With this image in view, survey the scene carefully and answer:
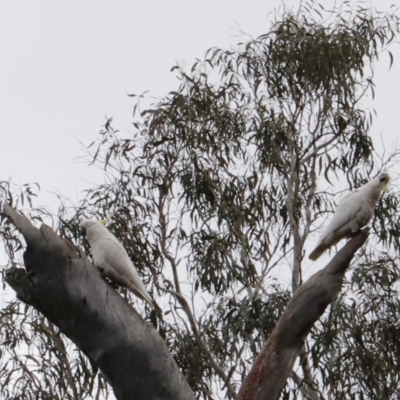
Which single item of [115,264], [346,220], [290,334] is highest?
[346,220]

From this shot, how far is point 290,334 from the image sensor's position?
163 inches

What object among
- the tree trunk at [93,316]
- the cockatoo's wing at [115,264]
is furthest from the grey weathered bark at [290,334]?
the cockatoo's wing at [115,264]

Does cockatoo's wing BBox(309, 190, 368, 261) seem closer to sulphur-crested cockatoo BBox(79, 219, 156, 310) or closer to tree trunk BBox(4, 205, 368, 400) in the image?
sulphur-crested cockatoo BBox(79, 219, 156, 310)

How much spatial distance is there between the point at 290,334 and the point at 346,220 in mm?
1094

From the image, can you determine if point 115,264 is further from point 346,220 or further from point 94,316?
point 346,220

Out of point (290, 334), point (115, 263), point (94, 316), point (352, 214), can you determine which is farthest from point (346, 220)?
point (94, 316)

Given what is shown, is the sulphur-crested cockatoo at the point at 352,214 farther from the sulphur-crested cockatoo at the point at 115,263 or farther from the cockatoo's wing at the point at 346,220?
the sulphur-crested cockatoo at the point at 115,263

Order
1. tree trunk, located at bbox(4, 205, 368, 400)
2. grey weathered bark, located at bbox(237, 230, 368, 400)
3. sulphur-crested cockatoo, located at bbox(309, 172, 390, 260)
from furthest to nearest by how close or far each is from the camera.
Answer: sulphur-crested cockatoo, located at bbox(309, 172, 390, 260), grey weathered bark, located at bbox(237, 230, 368, 400), tree trunk, located at bbox(4, 205, 368, 400)

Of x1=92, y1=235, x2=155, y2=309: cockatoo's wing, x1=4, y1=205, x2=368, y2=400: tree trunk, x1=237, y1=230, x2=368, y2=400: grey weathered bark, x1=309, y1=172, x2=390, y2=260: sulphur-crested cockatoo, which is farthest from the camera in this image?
x1=309, y1=172, x2=390, y2=260: sulphur-crested cockatoo

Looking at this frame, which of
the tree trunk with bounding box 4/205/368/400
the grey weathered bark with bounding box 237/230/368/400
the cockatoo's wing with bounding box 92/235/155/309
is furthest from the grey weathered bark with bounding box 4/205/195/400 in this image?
the cockatoo's wing with bounding box 92/235/155/309

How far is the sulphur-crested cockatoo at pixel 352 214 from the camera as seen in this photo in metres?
5.07

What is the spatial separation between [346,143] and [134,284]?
2758mm

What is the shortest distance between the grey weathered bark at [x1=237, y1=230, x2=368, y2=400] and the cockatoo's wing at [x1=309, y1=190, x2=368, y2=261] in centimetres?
89

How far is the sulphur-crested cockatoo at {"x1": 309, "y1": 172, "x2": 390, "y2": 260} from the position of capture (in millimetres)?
5066
